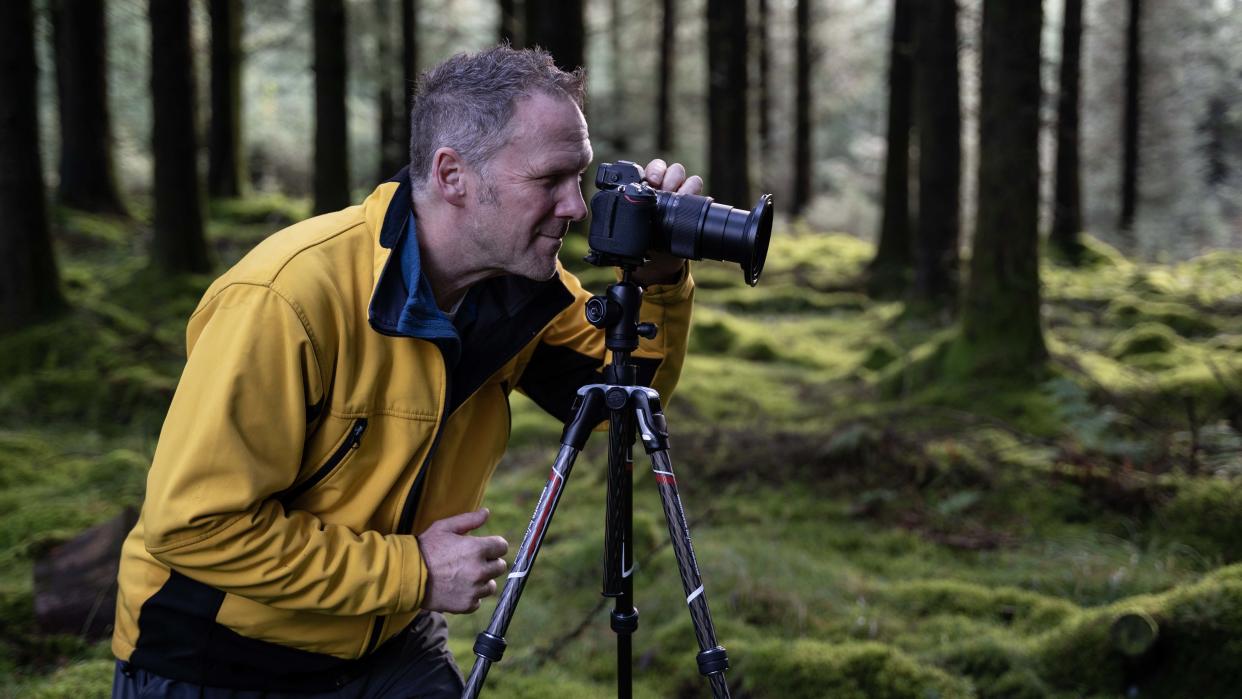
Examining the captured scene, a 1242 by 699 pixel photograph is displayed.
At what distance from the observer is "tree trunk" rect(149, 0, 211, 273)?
10.2 meters

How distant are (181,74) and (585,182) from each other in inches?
284

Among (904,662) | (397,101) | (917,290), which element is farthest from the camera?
(397,101)

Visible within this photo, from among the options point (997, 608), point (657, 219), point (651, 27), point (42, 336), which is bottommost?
point (997, 608)

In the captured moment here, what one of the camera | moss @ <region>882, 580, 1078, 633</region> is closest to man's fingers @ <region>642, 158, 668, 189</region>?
the camera

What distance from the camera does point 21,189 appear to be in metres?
8.37

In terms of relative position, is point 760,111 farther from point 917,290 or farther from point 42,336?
point 42,336

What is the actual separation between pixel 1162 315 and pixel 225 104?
542 inches

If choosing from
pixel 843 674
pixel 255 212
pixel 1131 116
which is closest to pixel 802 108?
pixel 1131 116

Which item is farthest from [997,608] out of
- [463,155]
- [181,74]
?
[181,74]

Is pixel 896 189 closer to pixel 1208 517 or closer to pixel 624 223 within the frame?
pixel 1208 517

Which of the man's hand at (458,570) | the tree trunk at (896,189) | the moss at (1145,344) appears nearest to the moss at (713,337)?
the moss at (1145,344)

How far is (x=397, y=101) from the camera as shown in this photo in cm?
2228

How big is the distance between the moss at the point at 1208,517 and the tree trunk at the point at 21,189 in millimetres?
8223

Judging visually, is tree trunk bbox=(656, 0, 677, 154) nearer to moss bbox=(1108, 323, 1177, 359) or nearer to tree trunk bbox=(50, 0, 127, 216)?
Answer: tree trunk bbox=(50, 0, 127, 216)
